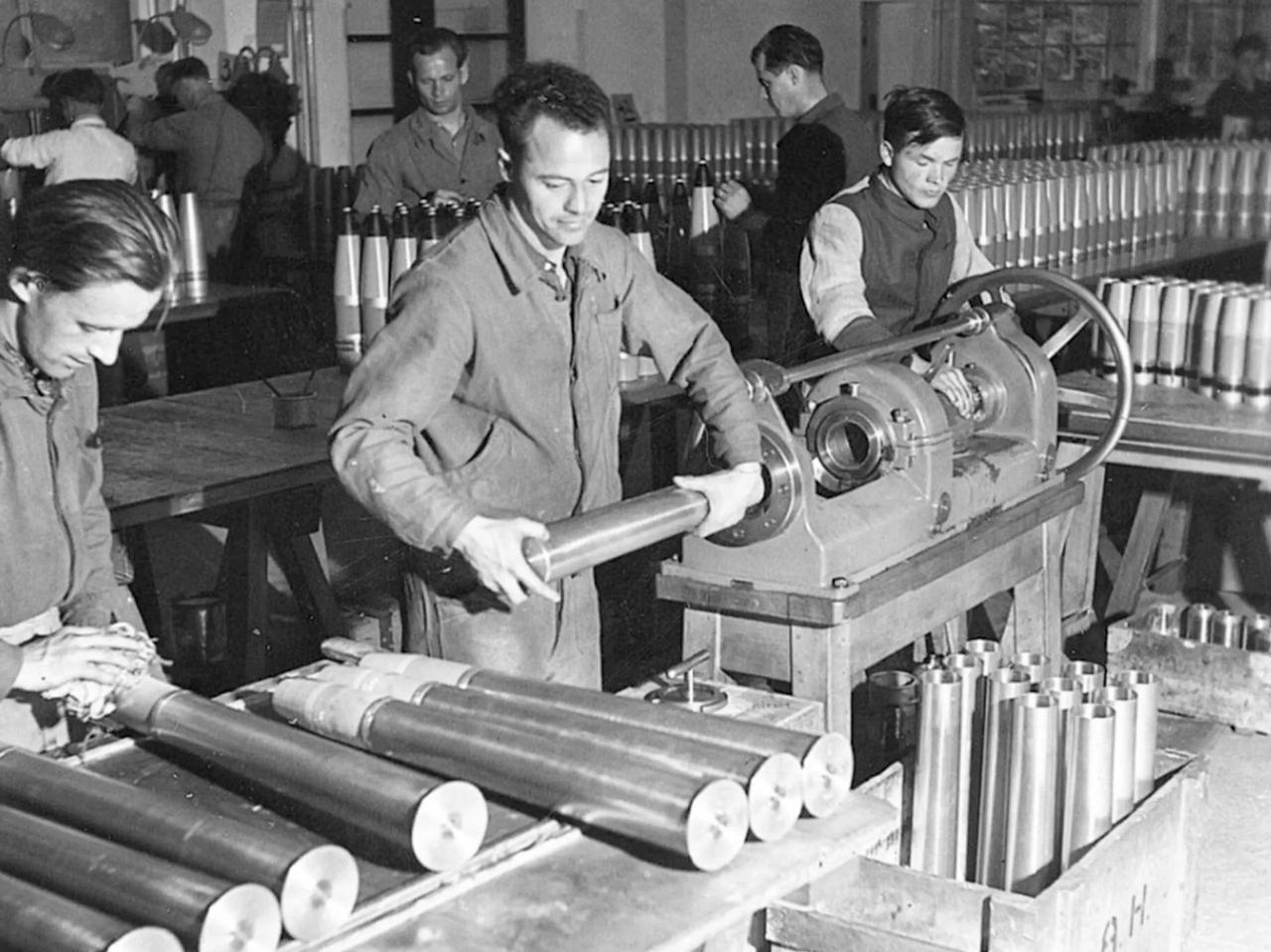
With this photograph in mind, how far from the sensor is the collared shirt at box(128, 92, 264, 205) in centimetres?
679

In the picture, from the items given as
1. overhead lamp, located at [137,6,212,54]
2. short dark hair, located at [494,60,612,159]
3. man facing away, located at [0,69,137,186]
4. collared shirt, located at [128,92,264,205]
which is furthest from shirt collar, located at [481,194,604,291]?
overhead lamp, located at [137,6,212,54]

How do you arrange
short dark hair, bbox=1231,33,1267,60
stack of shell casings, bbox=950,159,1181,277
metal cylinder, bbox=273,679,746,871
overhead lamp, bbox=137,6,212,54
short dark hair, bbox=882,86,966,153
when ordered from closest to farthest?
metal cylinder, bbox=273,679,746,871, short dark hair, bbox=882,86,966,153, stack of shell casings, bbox=950,159,1181,277, overhead lamp, bbox=137,6,212,54, short dark hair, bbox=1231,33,1267,60

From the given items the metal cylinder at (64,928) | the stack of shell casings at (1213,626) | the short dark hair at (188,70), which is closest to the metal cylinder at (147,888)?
the metal cylinder at (64,928)

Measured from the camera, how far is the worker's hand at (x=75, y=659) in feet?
5.53

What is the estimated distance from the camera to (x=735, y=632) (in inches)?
102

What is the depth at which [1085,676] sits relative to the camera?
2.58 meters

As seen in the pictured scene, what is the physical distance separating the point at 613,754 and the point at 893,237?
2105 mm

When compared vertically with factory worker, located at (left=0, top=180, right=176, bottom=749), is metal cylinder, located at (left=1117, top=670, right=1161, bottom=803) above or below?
below

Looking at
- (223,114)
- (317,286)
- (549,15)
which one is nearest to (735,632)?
(317,286)

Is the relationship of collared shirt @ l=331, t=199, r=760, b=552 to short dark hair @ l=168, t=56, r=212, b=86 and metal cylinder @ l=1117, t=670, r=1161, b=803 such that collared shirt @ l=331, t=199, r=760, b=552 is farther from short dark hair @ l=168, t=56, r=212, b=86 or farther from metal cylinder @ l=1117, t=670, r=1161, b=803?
short dark hair @ l=168, t=56, r=212, b=86

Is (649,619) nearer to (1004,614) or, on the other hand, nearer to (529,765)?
(1004,614)

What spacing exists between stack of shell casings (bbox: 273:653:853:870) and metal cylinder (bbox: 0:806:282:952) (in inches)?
11.8

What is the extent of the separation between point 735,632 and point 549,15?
7578 mm

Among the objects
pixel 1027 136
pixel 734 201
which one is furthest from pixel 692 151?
pixel 734 201
